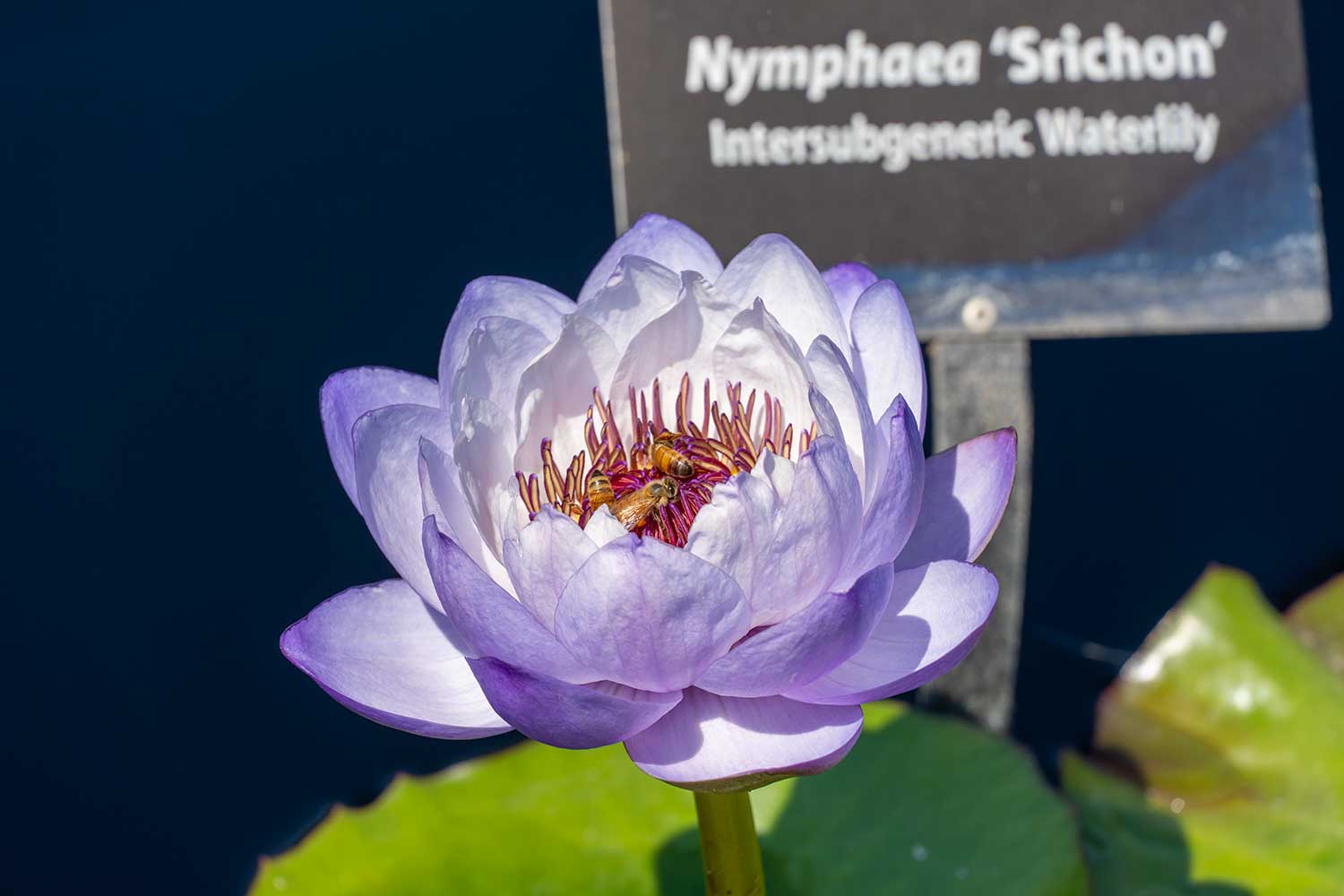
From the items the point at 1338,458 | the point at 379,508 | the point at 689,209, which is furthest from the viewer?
the point at 1338,458

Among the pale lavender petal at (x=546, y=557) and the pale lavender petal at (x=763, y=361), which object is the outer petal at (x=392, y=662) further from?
the pale lavender petal at (x=763, y=361)

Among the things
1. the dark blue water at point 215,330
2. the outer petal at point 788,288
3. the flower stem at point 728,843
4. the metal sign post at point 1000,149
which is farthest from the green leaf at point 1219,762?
the dark blue water at point 215,330

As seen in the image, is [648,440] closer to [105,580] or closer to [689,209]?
[689,209]

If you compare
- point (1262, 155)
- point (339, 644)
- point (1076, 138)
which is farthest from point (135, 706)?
point (1262, 155)

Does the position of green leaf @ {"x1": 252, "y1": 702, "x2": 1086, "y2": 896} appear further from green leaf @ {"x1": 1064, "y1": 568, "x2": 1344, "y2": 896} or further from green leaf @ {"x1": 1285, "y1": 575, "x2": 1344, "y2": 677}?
green leaf @ {"x1": 1285, "y1": 575, "x2": 1344, "y2": 677}

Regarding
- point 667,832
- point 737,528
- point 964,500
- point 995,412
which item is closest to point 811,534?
point 737,528

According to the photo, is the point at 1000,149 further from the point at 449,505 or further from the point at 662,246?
the point at 449,505
